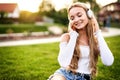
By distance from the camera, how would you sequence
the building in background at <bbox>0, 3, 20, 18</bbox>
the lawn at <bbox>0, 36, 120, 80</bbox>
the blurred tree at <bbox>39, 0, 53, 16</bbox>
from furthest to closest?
the building in background at <bbox>0, 3, 20, 18</bbox>
the blurred tree at <bbox>39, 0, 53, 16</bbox>
the lawn at <bbox>0, 36, 120, 80</bbox>

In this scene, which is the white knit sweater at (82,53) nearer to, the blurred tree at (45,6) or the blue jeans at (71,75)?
the blue jeans at (71,75)

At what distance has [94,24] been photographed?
3590 millimetres

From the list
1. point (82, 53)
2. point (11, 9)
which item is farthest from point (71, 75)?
point (11, 9)

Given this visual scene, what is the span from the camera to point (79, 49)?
3488mm

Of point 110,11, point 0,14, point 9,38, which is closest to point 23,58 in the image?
point 9,38

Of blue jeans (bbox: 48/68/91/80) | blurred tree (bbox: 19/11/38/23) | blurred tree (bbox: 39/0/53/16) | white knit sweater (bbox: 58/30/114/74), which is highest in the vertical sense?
blurred tree (bbox: 39/0/53/16)

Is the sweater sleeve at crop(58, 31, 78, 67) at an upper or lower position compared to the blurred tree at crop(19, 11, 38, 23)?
upper

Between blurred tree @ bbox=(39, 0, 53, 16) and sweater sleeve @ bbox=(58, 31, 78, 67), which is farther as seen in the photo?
blurred tree @ bbox=(39, 0, 53, 16)

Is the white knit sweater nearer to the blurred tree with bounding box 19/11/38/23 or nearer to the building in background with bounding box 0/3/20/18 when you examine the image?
the blurred tree with bounding box 19/11/38/23

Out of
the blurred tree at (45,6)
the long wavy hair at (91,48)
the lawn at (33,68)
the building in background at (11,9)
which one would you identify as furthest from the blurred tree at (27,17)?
the long wavy hair at (91,48)

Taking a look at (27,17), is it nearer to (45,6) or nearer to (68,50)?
(45,6)

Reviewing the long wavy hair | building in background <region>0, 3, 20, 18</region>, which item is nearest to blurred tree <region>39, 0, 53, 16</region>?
building in background <region>0, 3, 20, 18</region>

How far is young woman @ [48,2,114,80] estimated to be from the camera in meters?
3.47

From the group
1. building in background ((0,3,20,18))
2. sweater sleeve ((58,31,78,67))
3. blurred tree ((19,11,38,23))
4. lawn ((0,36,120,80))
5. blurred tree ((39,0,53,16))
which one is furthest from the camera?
building in background ((0,3,20,18))
